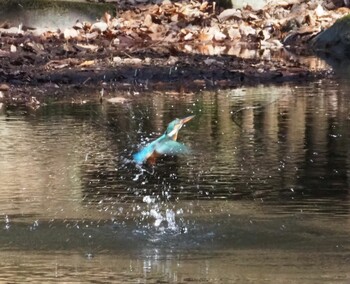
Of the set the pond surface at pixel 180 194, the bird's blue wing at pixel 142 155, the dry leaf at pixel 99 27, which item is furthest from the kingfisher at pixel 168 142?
the dry leaf at pixel 99 27

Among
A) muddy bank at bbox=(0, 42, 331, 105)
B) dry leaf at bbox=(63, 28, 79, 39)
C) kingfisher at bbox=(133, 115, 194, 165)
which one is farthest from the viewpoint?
dry leaf at bbox=(63, 28, 79, 39)

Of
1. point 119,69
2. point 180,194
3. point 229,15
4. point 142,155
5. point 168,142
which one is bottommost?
point 180,194

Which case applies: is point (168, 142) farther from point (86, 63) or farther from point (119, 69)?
point (86, 63)

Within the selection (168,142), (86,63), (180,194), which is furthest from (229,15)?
(168,142)

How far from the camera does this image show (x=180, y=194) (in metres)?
6.23

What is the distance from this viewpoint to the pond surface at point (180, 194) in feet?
15.4

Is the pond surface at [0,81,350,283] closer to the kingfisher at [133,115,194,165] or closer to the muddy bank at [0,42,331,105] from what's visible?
the kingfisher at [133,115,194,165]

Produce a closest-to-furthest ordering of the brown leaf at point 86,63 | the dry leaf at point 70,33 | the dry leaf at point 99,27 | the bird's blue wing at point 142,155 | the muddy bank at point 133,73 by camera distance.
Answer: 1. the bird's blue wing at point 142,155
2. the muddy bank at point 133,73
3. the brown leaf at point 86,63
4. the dry leaf at point 70,33
5. the dry leaf at point 99,27

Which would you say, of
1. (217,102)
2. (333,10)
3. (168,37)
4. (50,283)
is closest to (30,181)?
(50,283)

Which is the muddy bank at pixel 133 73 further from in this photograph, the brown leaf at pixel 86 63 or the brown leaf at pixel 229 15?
the brown leaf at pixel 229 15

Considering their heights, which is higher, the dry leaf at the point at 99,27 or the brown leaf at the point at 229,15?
the brown leaf at the point at 229,15

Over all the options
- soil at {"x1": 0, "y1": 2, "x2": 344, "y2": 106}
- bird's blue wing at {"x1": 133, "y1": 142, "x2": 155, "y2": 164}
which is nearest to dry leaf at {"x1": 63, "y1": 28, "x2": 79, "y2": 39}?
soil at {"x1": 0, "y1": 2, "x2": 344, "y2": 106}

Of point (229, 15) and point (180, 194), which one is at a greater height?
point (229, 15)

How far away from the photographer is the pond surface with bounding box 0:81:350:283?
4.71m
